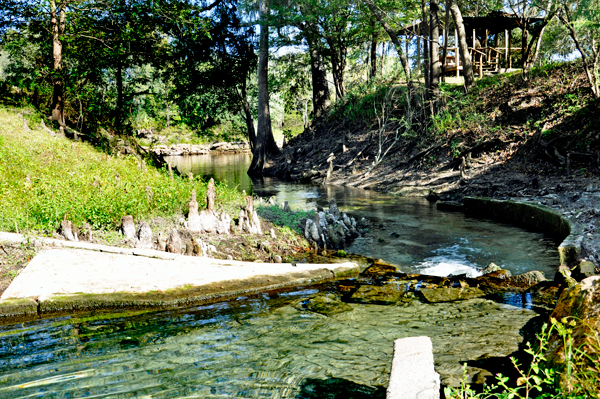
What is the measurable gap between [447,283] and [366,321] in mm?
1970

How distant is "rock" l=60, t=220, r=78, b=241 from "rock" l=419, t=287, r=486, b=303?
5.09 metres

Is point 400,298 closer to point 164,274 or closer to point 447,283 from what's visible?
point 447,283

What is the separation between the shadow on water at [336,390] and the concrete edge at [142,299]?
230 cm

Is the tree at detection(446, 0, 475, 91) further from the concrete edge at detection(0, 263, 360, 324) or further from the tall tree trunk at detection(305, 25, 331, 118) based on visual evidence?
the concrete edge at detection(0, 263, 360, 324)

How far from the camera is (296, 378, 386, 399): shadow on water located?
3424 mm

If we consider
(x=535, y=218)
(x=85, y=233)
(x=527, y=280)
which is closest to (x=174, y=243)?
(x=85, y=233)

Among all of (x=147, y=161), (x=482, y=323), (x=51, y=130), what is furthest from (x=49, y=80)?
(x=482, y=323)

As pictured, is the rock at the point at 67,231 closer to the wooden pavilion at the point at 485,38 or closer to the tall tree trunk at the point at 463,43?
the tall tree trunk at the point at 463,43

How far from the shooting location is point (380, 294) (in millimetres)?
5957

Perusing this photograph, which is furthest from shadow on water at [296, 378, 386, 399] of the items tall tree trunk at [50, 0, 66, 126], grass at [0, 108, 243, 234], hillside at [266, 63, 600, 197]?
tall tree trunk at [50, 0, 66, 126]

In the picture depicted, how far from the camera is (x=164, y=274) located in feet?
19.0

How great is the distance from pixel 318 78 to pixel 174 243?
23.5 m

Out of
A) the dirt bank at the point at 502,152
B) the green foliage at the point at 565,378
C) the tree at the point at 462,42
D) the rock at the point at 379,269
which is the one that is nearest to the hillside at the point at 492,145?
the dirt bank at the point at 502,152

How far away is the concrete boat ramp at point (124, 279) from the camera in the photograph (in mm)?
5188
